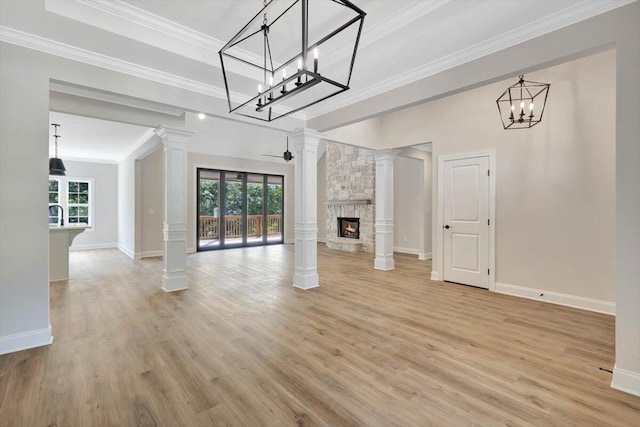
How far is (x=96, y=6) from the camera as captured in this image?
2.33 metres

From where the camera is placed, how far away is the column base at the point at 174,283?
14.6 feet

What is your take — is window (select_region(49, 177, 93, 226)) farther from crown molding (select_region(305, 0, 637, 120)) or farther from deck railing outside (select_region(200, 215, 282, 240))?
crown molding (select_region(305, 0, 637, 120))

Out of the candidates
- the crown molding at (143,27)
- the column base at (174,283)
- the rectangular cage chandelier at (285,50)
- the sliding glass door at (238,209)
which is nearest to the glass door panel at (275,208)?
the sliding glass door at (238,209)

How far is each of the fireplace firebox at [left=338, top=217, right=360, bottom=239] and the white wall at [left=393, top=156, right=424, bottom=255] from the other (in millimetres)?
1149

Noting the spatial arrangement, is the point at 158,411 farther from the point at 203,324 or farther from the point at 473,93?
the point at 473,93

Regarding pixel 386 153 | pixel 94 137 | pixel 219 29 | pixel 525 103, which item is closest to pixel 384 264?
pixel 386 153

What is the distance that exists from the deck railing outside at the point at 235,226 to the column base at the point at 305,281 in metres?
5.30

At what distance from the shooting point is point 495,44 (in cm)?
252

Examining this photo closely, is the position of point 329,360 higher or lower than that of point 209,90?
lower

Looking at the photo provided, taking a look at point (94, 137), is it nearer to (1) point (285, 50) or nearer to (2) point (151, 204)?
(2) point (151, 204)

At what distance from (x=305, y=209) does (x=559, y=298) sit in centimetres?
362

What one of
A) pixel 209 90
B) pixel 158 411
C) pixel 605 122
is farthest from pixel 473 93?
pixel 158 411

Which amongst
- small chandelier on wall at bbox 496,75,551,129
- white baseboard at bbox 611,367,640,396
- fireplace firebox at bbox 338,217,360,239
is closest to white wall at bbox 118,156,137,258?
fireplace firebox at bbox 338,217,360,239

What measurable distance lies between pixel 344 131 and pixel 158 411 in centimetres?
470
